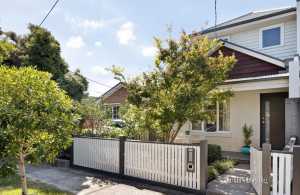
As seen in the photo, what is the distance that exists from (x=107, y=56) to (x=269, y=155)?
15.7 m

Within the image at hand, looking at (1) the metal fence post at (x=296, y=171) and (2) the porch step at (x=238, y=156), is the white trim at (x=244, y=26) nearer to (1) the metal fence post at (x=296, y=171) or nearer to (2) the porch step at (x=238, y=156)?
(2) the porch step at (x=238, y=156)

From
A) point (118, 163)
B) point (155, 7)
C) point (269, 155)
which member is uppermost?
point (155, 7)

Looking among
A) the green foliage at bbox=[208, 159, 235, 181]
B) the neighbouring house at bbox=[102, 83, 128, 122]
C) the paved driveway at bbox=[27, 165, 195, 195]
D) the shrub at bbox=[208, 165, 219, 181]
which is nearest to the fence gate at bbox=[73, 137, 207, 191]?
the paved driveway at bbox=[27, 165, 195, 195]

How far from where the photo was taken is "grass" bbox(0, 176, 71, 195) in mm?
6176

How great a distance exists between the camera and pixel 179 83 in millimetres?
7832

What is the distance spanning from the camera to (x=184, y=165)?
20.9ft

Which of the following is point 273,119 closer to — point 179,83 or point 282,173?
point 179,83

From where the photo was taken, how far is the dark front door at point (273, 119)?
10.0 m

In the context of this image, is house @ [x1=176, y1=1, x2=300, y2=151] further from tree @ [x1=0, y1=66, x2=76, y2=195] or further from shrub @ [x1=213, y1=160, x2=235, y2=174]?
tree @ [x1=0, y1=66, x2=76, y2=195]

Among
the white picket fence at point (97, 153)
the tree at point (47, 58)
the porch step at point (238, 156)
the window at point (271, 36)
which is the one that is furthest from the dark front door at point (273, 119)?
the tree at point (47, 58)

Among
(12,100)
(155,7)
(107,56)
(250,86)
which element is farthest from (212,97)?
(107,56)

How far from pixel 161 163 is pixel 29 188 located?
388cm

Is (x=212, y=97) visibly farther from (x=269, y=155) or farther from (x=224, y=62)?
(x=269, y=155)

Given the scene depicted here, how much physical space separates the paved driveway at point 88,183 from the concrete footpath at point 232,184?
917 millimetres
